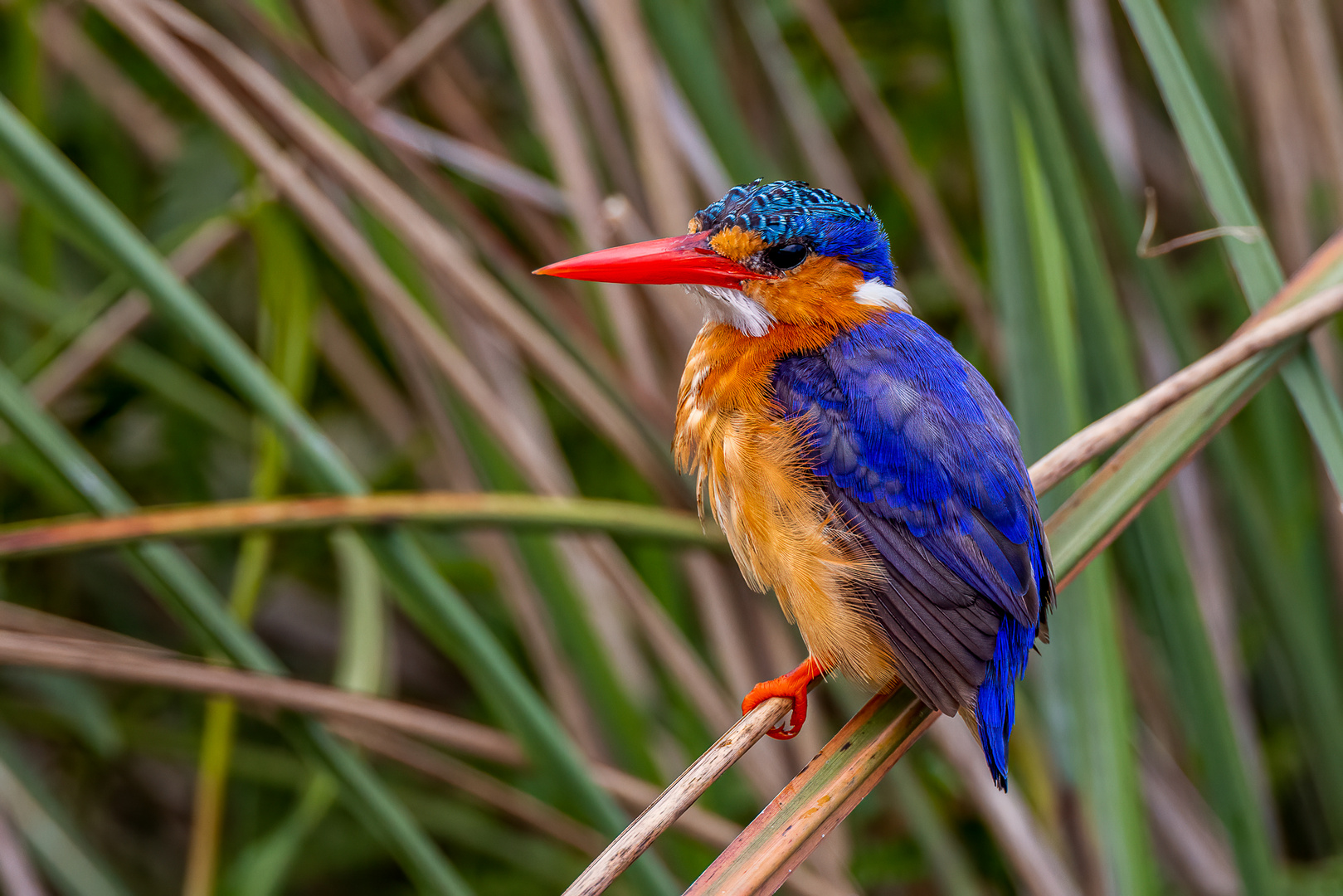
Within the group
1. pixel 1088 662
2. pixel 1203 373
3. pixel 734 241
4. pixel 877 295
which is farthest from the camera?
pixel 877 295

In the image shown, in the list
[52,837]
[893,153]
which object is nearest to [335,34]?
[893,153]

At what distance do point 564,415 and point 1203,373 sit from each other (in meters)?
1.64

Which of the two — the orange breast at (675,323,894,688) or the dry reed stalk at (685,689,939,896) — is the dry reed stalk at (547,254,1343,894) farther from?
the orange breast at (675,323,894,688)

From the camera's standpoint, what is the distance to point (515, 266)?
1858 millimetres

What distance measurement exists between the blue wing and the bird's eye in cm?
15

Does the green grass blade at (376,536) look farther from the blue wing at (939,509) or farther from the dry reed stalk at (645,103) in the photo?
the dry reed stalk at (645,103)

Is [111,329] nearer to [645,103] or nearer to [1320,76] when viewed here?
[645,103]

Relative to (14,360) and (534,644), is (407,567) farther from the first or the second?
(14,360)

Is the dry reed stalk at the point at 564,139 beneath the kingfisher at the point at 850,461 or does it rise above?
above

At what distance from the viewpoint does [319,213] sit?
1677mm

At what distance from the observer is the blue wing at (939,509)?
1196 mm

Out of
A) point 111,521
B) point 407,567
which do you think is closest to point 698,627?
point 407,567

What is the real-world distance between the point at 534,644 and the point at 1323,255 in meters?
1.39

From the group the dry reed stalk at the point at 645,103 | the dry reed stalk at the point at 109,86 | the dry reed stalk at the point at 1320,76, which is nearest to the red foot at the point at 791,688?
the dry reed stalk at the point at 645,103
